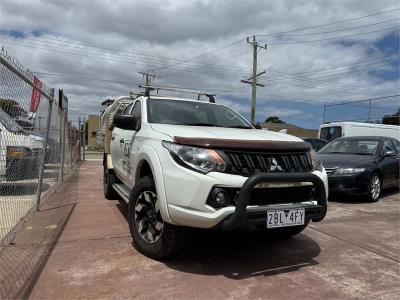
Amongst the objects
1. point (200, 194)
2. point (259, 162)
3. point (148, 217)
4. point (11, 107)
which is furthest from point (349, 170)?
point (11, 107)

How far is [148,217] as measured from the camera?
4531 mm

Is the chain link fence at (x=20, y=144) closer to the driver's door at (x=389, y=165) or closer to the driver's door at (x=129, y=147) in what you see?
the driver's door at (x=129, y=147)

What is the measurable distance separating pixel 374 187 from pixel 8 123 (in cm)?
704

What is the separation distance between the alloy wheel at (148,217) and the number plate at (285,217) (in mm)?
1102

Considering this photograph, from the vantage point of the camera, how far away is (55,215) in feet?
22.0

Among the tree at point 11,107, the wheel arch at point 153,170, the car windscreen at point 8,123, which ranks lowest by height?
the wheel arch at point 153,170

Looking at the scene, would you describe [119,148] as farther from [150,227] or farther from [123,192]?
[150,227]

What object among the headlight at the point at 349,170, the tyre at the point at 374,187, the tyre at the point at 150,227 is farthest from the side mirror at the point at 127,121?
the tyre at the point at 374,187

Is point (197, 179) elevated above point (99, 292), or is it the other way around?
point (197, 179)

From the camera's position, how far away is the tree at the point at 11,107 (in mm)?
4323

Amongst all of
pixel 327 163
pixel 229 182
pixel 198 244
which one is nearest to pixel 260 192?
pixel 229 182

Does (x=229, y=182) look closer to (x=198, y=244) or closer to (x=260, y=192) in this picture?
(x=260, y=192)

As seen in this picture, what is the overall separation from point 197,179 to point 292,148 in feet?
3.55

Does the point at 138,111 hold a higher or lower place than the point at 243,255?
higher
